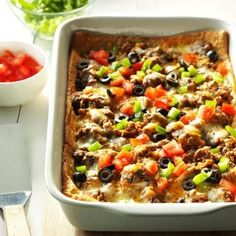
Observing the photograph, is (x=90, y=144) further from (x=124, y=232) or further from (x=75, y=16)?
(x=75, y=16)

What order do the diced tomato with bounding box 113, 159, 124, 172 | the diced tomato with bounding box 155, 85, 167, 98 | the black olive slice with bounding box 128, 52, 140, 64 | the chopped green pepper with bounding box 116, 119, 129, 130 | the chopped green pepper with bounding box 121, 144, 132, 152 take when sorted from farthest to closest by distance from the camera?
the black olive slice with bounding box 128, 52, 140, 64 < the diced tomato with bounding box 155, 85, 167, 98 < the chopped green pepper with bounding box 116, 119, 129, 130 < the chopped green pepper with bounding box 121, 144, 132, 152 < the diced tomato with bounding box 113, 159, 124, 172

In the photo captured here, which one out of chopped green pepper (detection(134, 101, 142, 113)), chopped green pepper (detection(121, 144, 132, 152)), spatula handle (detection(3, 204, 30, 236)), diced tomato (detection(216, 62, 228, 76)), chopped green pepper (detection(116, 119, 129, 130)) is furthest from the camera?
diced tomato (detection(216, 62, 228, 76))

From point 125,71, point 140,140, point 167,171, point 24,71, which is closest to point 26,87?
point 24,71

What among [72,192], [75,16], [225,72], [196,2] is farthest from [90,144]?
[196,2]

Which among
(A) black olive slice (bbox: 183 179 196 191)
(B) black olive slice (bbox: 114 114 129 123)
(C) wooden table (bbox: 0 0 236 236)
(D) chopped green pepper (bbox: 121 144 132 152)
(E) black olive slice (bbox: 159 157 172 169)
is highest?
(B) black olive slice (bbox: 114 114 129 123)

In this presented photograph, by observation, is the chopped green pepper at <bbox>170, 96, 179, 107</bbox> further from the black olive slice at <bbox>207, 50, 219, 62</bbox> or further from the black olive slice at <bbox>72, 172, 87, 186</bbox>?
the black olive slice at <bbox>72, 172, 87, 186</bbox>

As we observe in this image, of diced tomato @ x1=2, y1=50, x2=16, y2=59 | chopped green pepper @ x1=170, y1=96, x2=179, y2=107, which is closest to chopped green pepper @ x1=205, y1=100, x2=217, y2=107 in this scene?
chopped green pepper @ x1=170, y1=96, x2=179, y2=107

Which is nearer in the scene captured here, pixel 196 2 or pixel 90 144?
pixel 90 144
